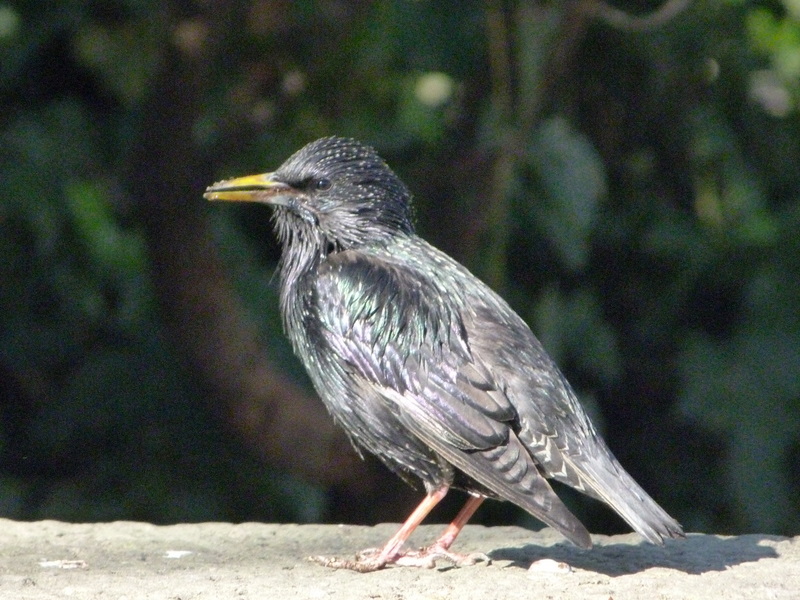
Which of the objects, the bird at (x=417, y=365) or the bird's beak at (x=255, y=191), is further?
A: the bird's beak at (x=255, y=191)

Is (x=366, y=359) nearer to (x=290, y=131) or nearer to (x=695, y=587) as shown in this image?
(x=695, y=587)

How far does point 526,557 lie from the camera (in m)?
4.94

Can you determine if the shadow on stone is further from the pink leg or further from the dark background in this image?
the dark background

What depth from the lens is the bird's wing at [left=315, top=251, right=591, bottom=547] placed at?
4.53m

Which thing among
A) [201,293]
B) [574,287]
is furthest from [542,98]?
[201,293]

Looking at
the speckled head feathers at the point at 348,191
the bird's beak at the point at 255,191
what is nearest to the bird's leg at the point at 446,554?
the speckled head feathers at the point at 348,191

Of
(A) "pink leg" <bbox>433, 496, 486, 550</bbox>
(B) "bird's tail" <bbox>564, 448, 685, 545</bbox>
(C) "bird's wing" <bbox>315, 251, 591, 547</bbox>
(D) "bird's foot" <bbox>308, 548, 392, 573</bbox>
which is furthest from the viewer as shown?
(A) "pink leg" <bbox>433, 496, 486, 550</bbox>

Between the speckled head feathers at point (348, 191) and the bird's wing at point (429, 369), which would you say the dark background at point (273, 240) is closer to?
the speckled head feathers at point (348, 191)

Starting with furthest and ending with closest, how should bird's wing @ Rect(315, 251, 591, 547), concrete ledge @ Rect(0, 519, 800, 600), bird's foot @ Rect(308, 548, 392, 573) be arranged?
1. bird's foot @ Rect(308, 548, 392, 573)
2. bird's wing @ Rect(315, 251, 591, 547)
3. concrete ledge @ Rect(0, 519, 800, 600)

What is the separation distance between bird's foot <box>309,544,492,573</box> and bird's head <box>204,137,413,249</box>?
118 cm

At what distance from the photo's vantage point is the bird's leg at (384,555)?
4773 mm

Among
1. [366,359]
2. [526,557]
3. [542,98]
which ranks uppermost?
[542,98]

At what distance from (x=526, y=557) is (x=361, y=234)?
4.40ft

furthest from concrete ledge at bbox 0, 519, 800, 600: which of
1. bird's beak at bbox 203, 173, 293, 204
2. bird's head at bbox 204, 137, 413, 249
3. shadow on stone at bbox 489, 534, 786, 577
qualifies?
bird's beak at bbox 203, 173, 293, 204
